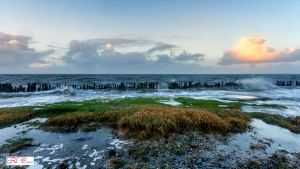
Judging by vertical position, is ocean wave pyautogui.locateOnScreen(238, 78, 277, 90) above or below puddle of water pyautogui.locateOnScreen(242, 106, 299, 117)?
above

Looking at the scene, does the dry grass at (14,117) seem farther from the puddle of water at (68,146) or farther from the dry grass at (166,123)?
the dry grass at (166,123)

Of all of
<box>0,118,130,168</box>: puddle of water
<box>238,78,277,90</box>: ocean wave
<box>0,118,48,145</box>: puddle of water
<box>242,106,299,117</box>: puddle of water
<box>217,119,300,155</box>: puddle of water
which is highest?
<box>238,78,277,90</box>: ocean wave

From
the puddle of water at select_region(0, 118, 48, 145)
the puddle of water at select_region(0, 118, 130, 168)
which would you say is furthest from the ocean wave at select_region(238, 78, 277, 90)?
the puddle of water at select_region(0, 118, 48, 145)

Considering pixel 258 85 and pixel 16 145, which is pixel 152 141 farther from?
pixel 258 85

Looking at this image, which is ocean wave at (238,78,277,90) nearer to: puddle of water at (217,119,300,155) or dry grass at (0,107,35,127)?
puddle of water at (217,119,300,155)

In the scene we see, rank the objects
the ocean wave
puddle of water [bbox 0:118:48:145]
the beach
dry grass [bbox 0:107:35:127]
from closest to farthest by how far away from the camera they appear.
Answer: the beach < puddle of water [bbox 0:118:48:145] < dry grass [bbox 0:107:35:127] < the ocean wave

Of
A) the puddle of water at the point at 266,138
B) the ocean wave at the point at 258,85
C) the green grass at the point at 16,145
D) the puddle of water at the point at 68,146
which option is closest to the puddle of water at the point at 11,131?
the puddle of water at the point at 68,146

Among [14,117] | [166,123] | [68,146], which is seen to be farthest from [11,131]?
[166,123]

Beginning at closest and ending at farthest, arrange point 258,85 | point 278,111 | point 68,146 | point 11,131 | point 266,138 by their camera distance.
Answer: point 68,146, point 266,138, point 11,131, point 278,111, point 258,85

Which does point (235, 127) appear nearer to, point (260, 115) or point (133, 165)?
point (260, 115)

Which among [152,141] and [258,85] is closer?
[152,141]

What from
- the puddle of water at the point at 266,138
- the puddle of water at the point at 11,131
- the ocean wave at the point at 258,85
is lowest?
the puddle of water at the point at 11,131

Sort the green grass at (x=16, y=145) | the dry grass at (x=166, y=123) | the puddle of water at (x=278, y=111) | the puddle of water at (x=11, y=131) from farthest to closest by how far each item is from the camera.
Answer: the puddle of water at (x=278, y=111)
the dry grass at (x=166, y=123)
the puddle of water at (x=11, y=131)
the green grass at (x=16, y=145)

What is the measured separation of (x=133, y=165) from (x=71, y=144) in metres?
3.06
